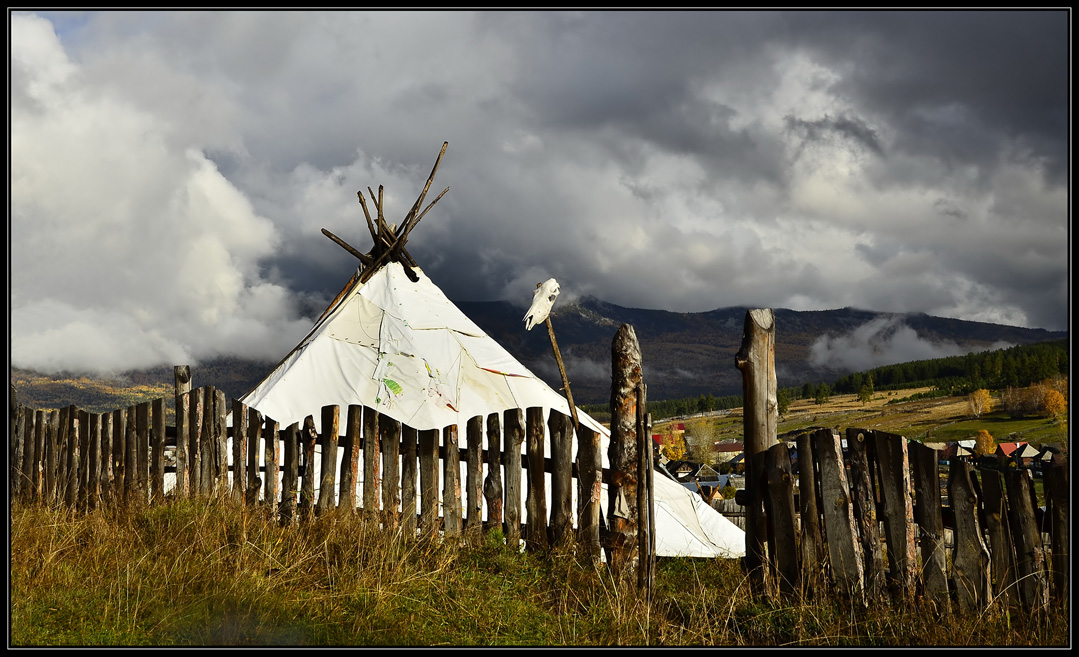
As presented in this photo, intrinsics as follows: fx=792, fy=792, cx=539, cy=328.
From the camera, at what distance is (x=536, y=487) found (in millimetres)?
5480

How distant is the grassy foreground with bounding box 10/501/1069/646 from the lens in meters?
3.77

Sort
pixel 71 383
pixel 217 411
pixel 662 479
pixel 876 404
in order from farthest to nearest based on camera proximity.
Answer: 1. pixel 876 404
2. pixel 71 383
3. pixel 662 479
4. pixel 217 411

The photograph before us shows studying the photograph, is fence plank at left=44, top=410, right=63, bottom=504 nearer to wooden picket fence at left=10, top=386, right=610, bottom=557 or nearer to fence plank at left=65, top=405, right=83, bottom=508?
wooden picket fence at left=10, top=386, right=610, bottom=557

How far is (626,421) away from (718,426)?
172840mm

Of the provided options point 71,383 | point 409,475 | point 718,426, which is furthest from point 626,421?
point 71,383

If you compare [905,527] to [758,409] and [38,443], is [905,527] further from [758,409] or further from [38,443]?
[38,443]

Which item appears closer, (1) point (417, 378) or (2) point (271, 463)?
(2) point (271, 463)

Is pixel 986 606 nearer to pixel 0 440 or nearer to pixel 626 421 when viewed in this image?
pixel 626 421

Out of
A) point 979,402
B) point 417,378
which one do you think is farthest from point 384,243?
point 979,402

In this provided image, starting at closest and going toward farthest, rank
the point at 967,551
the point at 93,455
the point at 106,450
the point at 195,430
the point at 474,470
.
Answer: the point at 967,551 → the point at 474,470 → the point at 195,430 → the point at 106,450 → the point at 93,455

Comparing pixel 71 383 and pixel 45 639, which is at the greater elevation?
pixel 71 383

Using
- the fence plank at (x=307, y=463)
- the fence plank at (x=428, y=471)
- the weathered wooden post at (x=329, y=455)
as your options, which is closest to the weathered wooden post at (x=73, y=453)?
the fence plank at (x=307, y=463)

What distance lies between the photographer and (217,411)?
7.17 metres

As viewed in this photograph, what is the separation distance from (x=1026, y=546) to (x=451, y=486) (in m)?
3.63
